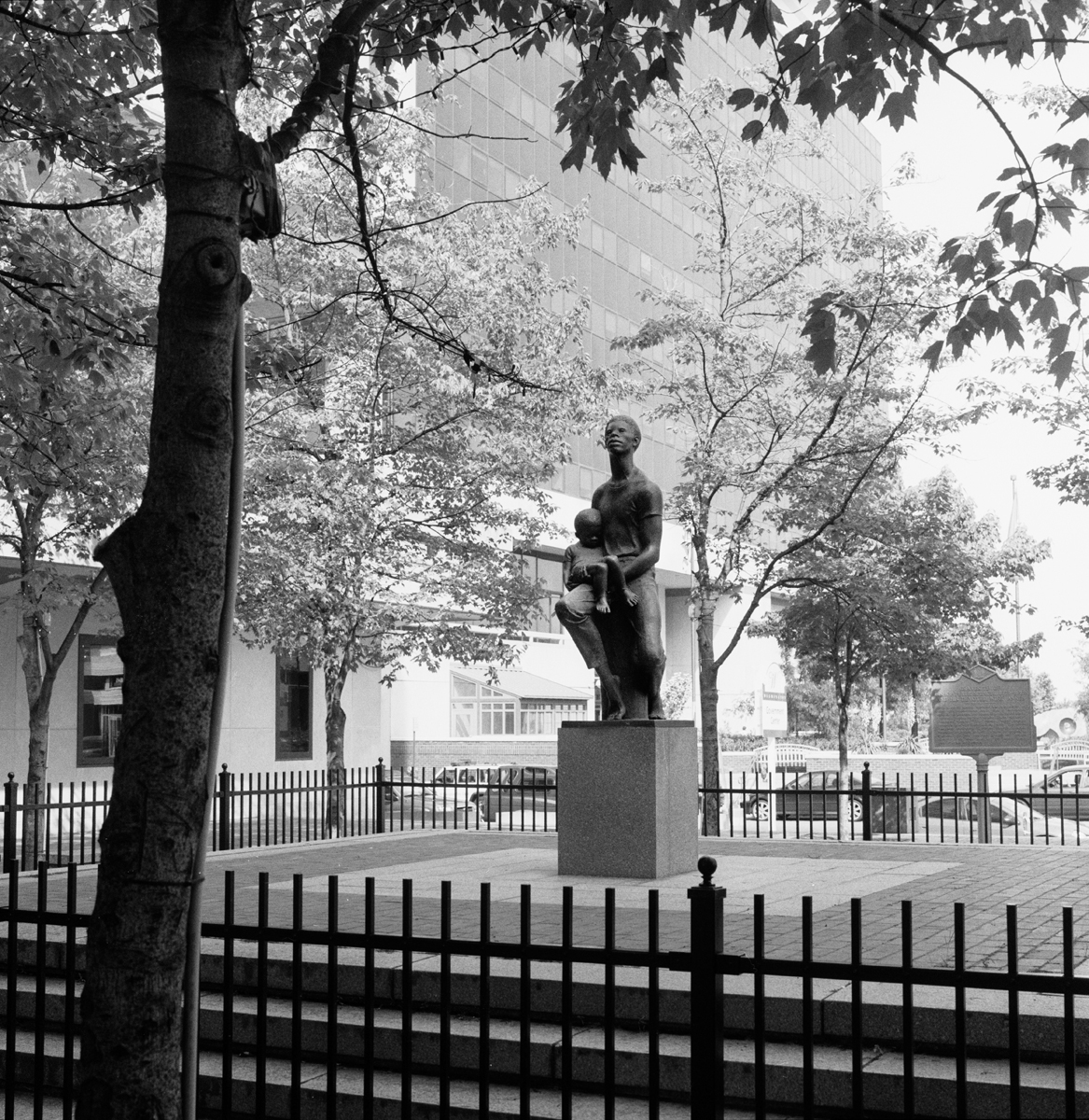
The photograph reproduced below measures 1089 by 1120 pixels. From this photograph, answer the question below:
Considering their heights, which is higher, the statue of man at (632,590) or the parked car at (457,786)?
the statue of man at (632,590)

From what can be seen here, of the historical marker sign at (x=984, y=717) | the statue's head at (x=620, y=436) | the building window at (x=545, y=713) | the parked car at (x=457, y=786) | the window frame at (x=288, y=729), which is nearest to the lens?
the statue's head at (x=620, y=436)

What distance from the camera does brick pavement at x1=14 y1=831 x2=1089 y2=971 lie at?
769 cm

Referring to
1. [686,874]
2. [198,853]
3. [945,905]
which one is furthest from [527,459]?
[198,853]

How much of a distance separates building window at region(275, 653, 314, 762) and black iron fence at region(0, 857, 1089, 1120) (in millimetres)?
25170

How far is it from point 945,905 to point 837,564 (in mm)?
13797

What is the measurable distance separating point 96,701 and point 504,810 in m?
9.06

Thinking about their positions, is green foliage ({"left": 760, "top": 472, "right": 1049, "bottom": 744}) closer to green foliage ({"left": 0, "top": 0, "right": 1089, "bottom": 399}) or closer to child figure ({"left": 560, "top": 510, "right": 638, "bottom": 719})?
child figure ({"left": 560, "top": 510, "right": 638, "bottom": 719})

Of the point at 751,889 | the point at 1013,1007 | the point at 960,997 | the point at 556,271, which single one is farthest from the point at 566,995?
the point at 556,271

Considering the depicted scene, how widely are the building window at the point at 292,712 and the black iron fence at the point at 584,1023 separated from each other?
82.6 feet

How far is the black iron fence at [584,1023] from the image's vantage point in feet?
13.7

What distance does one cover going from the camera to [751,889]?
10.5 meters

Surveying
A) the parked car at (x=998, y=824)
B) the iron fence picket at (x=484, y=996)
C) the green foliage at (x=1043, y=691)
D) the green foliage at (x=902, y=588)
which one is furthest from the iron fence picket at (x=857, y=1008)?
the green foliage at (x=1043, y=691)

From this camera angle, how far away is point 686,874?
11438 millimetres

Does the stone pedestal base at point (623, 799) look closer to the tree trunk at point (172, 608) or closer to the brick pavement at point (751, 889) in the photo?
the brick pavement at point (751, 889)
